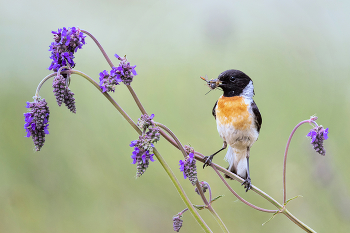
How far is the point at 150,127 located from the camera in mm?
750

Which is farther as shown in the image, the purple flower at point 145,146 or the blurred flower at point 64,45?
the blurred flower at point 64,45

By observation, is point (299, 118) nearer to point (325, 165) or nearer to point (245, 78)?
point (325, 165)

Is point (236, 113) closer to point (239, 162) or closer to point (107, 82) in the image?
point (239, 162)

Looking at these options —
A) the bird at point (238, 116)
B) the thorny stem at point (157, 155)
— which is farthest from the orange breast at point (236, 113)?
the thorny stem at point (157, 155)

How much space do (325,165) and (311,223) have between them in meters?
0.42

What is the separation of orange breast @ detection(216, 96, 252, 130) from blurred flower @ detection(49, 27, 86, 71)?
59cm

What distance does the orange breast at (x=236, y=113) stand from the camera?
1.14m

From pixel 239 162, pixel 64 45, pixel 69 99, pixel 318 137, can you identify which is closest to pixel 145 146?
pixel 69 99

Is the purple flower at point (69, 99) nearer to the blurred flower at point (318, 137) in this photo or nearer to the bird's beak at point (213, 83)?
the bird's beak at point (213, 83)

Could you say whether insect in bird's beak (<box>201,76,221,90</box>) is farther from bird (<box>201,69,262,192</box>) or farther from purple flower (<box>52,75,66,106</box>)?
purple flower (<box>52,75,66,106</box>)

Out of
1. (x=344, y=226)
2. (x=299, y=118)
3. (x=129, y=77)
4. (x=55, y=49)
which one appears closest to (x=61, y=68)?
(x=55, y=49)

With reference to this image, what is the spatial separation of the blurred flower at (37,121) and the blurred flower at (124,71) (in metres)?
0.20

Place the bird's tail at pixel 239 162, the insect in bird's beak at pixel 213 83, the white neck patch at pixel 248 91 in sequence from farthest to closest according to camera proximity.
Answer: the bird's tail at pixel 239 162
the white neck patch at pixel 248 91
the insect in bird's beak at pixel 213 83

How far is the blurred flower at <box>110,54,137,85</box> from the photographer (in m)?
0.75
